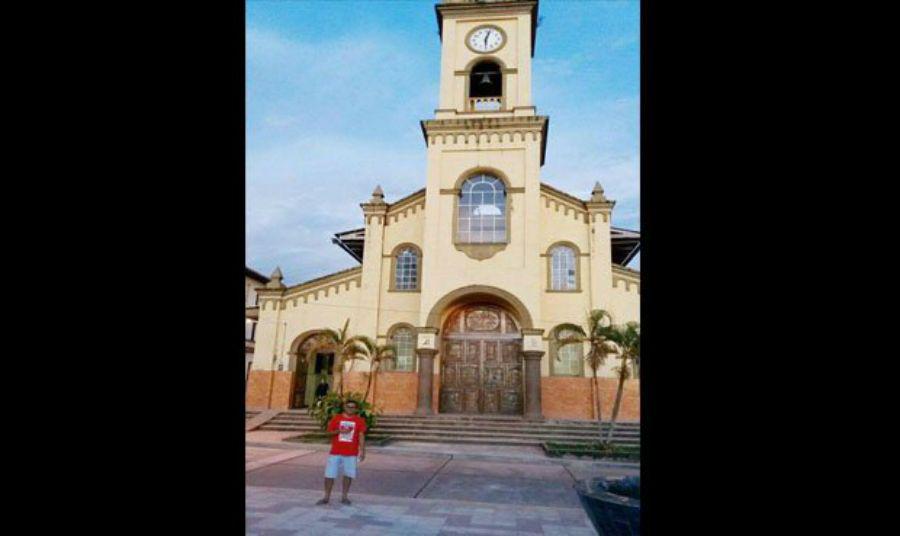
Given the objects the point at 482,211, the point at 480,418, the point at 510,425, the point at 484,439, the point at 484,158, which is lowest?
the point at 484,439

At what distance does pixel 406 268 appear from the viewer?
65.5ft

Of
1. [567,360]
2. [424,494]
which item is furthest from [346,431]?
[567,360]

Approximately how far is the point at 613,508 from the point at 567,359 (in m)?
15.0

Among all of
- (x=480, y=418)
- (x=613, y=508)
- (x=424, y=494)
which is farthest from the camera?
(x=480, y=418)

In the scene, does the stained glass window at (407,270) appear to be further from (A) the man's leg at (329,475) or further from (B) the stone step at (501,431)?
(A) the man's leg at (329,475)

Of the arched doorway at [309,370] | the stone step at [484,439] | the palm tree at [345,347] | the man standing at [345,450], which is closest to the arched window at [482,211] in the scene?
the palm tree at [345,347]

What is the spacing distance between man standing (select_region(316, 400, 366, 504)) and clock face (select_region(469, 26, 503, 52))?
17.1m

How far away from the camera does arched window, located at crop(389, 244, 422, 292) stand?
19.7 meters

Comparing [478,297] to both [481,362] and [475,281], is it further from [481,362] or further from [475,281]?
[481,362]

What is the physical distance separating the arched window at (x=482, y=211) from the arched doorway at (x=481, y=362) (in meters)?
2.45

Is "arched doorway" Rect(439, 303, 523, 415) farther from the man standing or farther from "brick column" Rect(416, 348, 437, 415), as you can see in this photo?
the man standing

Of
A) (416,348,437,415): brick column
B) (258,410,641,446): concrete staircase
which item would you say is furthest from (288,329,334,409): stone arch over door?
(416,348,437,415): brick column
